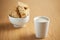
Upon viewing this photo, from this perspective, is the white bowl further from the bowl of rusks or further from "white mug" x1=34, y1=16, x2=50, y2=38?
"white mug" x1=34, y1=16, x2=50, y2=38

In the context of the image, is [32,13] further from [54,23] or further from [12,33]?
[12,33]

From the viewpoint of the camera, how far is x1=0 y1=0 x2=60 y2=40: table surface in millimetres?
1204

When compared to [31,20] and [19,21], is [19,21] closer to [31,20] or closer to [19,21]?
[19,21]

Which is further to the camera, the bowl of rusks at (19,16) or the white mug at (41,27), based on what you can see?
Answer: the bowl of rusks at (19,16)

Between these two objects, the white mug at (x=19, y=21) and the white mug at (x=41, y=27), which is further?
the white mug at (x=19, y=21)

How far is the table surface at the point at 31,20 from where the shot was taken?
1.20 meters

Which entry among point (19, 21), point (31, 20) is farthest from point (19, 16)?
point (31, 20)

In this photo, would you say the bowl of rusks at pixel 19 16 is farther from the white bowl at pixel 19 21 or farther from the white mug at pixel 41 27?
the white mug at pixel 41 27

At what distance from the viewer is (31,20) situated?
55.8 inches

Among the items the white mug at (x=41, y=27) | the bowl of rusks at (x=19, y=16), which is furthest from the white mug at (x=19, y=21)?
the white mug at (x=41, y=27)

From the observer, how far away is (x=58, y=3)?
5.63ft

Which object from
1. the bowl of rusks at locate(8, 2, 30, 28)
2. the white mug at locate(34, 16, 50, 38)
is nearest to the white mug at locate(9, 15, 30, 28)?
the bowl of rusks at locate(8, 2, 30, 28)

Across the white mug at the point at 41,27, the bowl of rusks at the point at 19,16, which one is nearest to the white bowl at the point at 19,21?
the bowl of rusks at the point at 19,16

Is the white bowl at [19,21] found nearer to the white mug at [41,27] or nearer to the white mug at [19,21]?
the white mug at [19,21]
